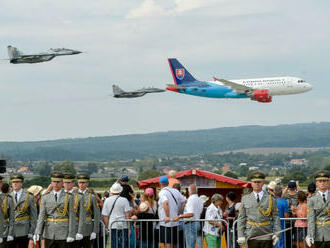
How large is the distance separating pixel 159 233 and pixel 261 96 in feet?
216

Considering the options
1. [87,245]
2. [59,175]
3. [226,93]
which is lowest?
[87,245]

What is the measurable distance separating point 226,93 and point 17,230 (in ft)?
261

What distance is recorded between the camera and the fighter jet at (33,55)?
6844 cm

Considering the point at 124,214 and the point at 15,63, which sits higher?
the point at 15,63

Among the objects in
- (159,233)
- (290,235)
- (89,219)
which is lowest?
(290,235)

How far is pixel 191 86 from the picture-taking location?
97.5 meters

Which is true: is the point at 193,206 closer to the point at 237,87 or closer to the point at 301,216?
the point at 301,216

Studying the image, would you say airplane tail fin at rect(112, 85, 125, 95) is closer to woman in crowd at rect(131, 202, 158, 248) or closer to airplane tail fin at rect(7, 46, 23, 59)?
airplane tail fin at rect(7, 46, 23, 59)

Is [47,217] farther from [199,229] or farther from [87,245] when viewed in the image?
[199,229]

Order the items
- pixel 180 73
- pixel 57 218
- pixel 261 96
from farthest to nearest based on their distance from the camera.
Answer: pixel 180 73 < pixel 261 96 < pixel 57 218

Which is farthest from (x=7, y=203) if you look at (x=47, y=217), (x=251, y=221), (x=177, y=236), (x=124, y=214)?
(x=251, y=221)

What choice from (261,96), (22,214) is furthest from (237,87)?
(22,214)

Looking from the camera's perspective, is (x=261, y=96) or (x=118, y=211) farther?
(x=261, y=96)

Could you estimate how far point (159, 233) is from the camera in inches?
611
